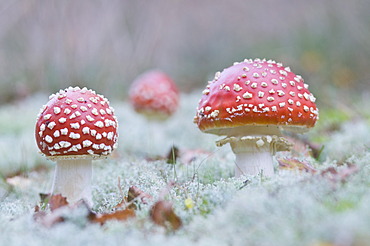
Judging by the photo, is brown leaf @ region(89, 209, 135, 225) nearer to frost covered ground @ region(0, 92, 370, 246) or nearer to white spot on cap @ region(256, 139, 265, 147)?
frost covered ground @ region(0, 92, 370, 246)

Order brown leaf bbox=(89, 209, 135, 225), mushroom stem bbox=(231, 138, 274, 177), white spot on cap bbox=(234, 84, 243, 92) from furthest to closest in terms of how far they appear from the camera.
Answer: mushroom stem bbox=(231, 138, 274, 177) → white spot on cap bbox=(234, 84, 243, 92) → brown leaf bbox=(89, 209, 135, 225)

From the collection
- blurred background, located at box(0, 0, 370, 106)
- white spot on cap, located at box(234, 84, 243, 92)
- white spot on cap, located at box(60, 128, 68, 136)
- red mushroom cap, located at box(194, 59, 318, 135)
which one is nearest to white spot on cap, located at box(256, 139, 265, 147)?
red mushroom cap, located at box(194, 59, 318, 135)

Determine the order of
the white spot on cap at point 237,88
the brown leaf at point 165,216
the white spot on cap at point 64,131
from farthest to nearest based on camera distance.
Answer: the white spot on cap at point 237,88 < the white spot on cap at point 64,131 < the brown leaf at point 165,216

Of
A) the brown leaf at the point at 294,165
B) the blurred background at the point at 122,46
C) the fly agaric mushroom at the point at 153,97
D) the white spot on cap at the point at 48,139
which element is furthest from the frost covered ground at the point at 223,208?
the blurred background at the point at 122,46

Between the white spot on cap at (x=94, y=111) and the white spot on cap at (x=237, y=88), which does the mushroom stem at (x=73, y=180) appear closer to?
the white spot on cap at (x=94, y=111)

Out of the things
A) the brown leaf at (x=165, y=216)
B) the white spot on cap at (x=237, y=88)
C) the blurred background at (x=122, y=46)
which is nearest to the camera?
the brown leaf at (x=165, y=216)

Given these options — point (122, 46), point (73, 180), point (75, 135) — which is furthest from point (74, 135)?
point (122, 46)

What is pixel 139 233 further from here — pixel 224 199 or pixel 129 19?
pixel 129 19
